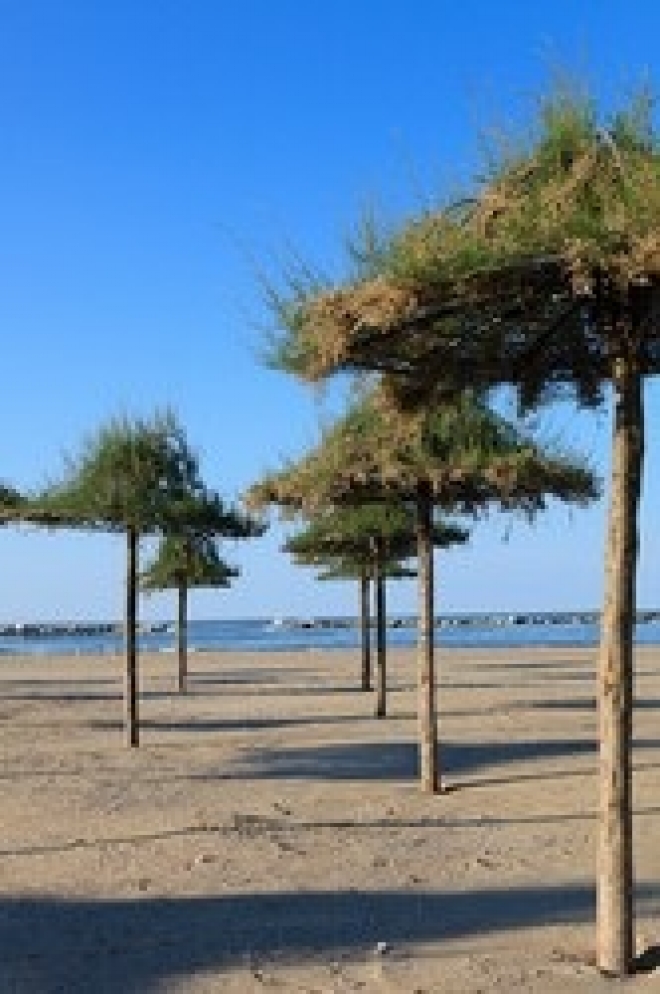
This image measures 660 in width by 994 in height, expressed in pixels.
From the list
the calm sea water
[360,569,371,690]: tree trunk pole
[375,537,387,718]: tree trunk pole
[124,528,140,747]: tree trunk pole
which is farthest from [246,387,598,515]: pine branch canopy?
the calm sea water

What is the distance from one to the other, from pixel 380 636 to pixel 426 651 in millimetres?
9756

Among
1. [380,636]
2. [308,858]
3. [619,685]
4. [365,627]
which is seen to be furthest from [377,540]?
[619,685]

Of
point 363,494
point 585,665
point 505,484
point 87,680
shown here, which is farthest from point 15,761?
point 585,665

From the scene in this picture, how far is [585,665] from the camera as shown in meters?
53.2

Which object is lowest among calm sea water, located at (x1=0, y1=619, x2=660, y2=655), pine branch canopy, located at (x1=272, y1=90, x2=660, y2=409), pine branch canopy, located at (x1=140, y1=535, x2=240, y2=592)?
calm sea water, located at (x1=0, y1=619, x2=660, y2=655)

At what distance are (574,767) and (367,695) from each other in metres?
15.4

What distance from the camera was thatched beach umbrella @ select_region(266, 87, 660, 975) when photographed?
8.07 meters

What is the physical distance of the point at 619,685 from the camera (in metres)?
8.90

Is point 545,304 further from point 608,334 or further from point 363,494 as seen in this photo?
point 363,494

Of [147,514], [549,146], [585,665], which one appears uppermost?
[549,146]

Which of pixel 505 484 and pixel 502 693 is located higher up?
pixel 505 484

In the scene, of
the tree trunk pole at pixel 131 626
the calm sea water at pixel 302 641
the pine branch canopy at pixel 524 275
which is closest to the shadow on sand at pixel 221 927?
the pine branch canopy at pixel 524 275

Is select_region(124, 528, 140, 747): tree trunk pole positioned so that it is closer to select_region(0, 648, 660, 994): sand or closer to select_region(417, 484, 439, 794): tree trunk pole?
select_region(0, 648, 660, 994): sand

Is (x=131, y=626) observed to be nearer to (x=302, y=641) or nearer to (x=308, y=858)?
(x=308, y=858)
